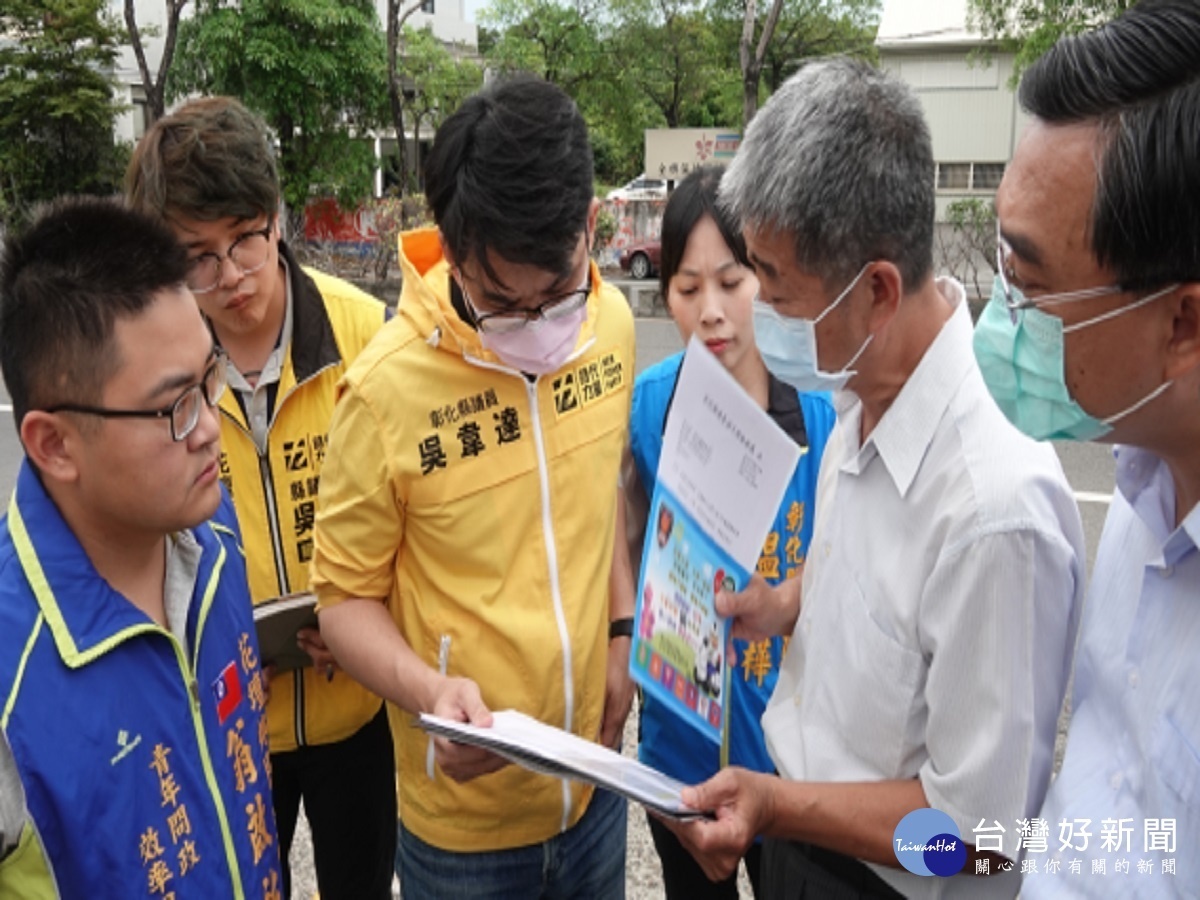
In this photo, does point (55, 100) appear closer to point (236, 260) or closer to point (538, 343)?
point (236, 260)

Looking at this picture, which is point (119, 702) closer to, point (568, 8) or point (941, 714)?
point (941, 714)

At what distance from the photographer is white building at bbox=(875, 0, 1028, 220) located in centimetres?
1916

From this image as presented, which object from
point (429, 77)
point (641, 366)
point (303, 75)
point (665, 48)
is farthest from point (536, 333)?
point (665, 48)

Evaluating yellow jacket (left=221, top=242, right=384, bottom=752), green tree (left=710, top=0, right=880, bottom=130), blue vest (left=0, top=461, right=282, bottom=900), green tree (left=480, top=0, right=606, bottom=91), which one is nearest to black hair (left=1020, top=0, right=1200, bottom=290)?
blue vest (left=0, top=461, right=282, bottom=900)

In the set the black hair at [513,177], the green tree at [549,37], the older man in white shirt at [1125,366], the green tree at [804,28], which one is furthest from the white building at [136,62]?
the older man in white shirt at [1125,366]

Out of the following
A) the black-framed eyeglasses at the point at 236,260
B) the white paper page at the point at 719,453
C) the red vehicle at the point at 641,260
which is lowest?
the red vehicle at the point at 641,260

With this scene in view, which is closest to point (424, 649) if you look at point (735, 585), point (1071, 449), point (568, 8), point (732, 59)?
point (735, 585)

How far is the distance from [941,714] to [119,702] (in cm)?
103

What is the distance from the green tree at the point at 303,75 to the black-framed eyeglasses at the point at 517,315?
15.5m

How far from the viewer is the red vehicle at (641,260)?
16.3 metres

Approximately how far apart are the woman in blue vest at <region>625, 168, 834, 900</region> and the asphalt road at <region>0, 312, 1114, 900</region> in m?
0.67

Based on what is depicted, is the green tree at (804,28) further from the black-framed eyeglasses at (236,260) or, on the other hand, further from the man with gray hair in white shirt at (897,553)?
the man with gray hair in white shirt at (897,553)

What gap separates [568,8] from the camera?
76.2 feet

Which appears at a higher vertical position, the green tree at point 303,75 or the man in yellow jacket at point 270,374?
the green tree at point 303,75
